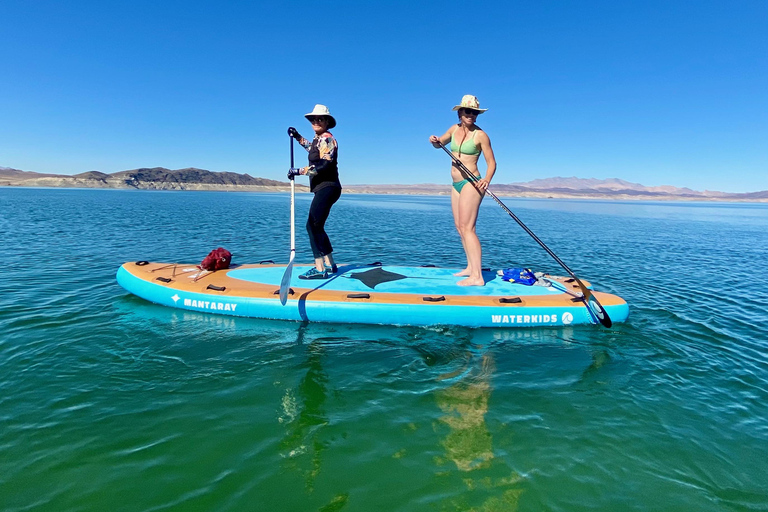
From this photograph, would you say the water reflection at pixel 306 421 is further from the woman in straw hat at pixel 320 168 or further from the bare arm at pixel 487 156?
the bare arm at pixel 487 156

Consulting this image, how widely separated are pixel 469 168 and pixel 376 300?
3.40m

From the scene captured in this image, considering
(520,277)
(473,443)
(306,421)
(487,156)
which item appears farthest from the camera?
(520,277)

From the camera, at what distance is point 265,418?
14.9ft

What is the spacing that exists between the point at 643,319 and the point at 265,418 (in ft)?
26.4

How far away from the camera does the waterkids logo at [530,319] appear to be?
296 inches

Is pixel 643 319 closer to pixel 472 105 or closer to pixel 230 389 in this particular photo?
pixel 472 105

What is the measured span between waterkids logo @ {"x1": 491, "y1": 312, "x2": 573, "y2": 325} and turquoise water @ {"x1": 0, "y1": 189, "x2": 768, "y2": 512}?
0.21 metres

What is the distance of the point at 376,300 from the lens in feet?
24.9

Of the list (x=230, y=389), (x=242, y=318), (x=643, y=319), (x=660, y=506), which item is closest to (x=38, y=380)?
(x=230, y=389)

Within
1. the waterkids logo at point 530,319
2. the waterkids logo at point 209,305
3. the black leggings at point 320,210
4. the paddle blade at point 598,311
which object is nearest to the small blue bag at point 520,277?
the waterkids logo at point 530,319

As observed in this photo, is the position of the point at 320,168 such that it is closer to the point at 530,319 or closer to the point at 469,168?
the point at 469,168

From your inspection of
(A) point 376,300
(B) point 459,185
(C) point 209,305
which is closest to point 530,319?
(A) point 376,300

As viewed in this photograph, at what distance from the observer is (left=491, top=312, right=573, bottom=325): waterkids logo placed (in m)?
7.52

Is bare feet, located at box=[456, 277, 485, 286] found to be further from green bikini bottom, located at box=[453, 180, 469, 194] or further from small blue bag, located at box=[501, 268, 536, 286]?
green bikini bottom, located at box=[453, 180, 469, 194]
